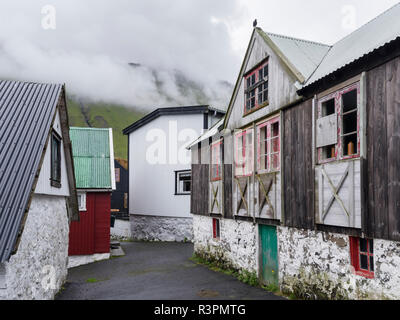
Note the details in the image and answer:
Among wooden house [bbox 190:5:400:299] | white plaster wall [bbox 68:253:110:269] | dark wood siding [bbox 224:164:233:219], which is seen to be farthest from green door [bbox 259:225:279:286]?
white plaster wall [bbox 68:253:110:269]

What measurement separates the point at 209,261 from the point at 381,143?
10766mm

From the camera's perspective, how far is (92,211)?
62.4 ft

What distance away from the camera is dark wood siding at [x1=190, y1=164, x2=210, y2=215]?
16.8m

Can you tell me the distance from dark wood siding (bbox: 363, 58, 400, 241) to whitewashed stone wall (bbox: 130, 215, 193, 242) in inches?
696

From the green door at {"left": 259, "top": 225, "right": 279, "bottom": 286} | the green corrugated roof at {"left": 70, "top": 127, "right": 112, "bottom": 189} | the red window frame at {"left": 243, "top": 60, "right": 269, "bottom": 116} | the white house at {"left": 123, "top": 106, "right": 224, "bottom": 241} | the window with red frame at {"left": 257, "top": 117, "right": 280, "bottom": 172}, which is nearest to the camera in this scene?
the window with red frame at {"left": 257, "top": 117, "right": 280, "bottom": 172}

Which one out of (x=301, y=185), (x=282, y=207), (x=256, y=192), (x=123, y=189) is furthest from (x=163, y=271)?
(x=123, y=189)

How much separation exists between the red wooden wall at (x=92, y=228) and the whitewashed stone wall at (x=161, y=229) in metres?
6.53

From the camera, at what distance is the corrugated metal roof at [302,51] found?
10507mm

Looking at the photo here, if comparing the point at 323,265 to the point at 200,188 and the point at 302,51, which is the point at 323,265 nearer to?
the point at 302,51

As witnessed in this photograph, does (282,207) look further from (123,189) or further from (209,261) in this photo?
(123,189)

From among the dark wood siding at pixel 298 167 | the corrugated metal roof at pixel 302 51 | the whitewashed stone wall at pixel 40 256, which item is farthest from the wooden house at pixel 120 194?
the dark wood siding at pixel 298 167

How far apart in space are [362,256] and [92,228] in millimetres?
14006

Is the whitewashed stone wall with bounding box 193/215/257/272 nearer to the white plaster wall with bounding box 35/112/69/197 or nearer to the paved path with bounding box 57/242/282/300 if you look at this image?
the paved path with bounding box 57/242/282/300

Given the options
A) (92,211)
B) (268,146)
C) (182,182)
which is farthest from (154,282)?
(182,182)
